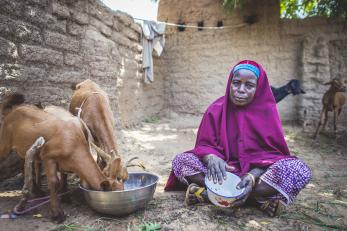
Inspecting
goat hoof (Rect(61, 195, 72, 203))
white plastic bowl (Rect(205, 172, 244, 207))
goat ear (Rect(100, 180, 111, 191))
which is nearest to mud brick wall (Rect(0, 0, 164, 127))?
goat hoof (Rect(61, 195, 72, 203))

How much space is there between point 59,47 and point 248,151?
2.93 meters

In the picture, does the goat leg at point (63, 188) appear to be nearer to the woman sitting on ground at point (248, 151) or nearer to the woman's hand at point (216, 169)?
the woman sitting on ground at point (248, 151)

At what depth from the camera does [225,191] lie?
8.79 feet

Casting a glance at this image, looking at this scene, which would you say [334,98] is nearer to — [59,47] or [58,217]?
[59,47]

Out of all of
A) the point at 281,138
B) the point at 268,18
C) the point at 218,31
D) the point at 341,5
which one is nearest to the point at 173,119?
the point at 218,31

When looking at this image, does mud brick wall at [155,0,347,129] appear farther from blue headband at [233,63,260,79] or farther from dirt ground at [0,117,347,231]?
blue headband at [233,63,260,79]

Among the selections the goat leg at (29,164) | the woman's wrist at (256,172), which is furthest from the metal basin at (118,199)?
Result: the woman's wrist at (256,172)

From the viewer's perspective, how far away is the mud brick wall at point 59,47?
10.8ft

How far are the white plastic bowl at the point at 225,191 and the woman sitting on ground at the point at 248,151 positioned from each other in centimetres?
6

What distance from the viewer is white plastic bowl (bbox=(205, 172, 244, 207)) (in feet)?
8.12

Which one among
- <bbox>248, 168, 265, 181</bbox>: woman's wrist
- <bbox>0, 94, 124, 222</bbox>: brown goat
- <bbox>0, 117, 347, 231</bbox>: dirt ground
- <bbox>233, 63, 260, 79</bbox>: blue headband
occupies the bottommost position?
<bbox>0, 117, 347, 231</bbox>: dirt ground

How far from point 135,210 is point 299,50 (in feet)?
25.8

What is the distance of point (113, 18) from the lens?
238 inches

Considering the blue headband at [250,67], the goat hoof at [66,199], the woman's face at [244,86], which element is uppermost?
the blue headband at [250,67]
